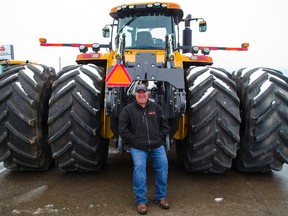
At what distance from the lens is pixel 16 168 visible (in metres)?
4.54

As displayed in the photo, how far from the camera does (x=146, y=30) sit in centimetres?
515

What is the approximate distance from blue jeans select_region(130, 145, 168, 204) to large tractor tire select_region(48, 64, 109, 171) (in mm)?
716

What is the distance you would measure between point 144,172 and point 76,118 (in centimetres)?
111

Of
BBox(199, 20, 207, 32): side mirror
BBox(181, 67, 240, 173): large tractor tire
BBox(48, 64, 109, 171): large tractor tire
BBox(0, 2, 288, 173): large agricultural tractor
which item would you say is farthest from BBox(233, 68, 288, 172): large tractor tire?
BBox(199, 20, 207, 32): side mirror

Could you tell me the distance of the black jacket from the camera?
3561mm

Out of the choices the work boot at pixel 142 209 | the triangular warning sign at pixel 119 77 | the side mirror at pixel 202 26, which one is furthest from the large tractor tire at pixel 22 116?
the side mirror at pixel 202 26

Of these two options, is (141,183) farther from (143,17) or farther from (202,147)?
(143,17)

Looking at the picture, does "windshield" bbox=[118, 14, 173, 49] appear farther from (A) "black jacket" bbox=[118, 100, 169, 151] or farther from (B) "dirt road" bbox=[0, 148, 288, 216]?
(B) "dirt road" bbox=[0, 148, 288, 216]

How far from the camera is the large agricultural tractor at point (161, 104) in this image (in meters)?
3.84

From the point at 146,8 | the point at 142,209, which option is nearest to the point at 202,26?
the point at 146,8

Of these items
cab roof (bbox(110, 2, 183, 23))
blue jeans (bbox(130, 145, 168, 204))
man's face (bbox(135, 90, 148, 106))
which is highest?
cab roof (bbox(110, 2, 183, 23))

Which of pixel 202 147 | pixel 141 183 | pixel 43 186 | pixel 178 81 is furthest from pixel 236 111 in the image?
pixel 43 186

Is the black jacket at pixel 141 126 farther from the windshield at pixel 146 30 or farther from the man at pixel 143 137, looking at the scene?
the windshield at pixel 146 30

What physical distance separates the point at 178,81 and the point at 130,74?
0.57 meters
